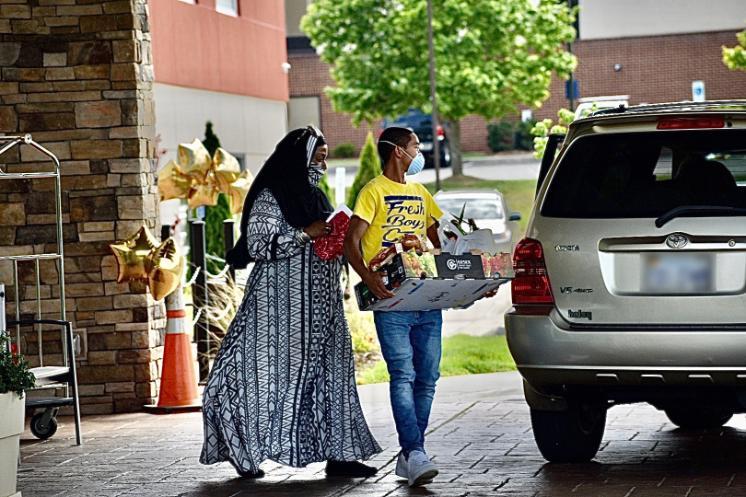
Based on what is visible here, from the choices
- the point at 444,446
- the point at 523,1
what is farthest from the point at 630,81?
the point at 444,446

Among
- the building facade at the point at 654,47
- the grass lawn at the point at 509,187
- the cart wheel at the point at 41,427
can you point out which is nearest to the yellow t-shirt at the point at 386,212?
the cart wheel at the point at 41,427

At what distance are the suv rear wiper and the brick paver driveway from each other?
1.30 metres

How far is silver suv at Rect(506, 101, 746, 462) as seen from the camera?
7.00 metres

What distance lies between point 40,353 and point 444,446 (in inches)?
129

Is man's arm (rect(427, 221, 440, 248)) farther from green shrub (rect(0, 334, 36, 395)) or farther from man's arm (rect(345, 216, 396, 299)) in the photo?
green shrub (rect(0, 334, 36, 395))

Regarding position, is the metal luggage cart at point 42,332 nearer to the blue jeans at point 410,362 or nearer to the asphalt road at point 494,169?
the blue jeans at point 410,362

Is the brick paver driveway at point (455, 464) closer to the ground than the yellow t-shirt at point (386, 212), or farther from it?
closer to the ground

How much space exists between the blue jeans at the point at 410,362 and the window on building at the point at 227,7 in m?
16.3

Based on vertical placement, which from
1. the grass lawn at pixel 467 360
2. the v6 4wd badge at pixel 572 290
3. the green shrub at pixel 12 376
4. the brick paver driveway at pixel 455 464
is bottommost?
the grass lawn at pixel 467 360

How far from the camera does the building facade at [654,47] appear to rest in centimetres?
5769

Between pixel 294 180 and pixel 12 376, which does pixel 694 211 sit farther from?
pixel 12 376

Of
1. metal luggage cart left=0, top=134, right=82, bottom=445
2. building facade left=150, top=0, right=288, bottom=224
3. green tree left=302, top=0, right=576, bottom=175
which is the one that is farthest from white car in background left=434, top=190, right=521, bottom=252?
metal luggage cart left=0, top=134, right=82, bottom=445

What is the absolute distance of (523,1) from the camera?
5084 centimetres

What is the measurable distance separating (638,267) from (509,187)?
40595 mm
